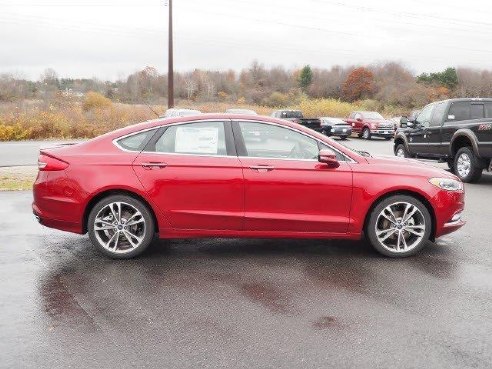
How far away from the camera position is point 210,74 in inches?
2756

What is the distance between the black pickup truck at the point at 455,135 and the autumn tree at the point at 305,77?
230 feet

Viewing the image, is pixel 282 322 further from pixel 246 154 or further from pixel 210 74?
pixel 210 74

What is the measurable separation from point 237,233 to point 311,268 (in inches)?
35.7

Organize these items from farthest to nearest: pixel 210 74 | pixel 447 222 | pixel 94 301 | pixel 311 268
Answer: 1. pixel 210 74
2. pixel 447 222
3. pixel 311 268
4. pixel 94 301

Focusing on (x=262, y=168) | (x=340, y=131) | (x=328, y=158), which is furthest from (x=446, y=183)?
(x=340, y=131)

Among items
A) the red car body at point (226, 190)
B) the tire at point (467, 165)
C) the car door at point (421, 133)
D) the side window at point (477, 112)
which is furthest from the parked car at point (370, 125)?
the red car body at point (226, 190)

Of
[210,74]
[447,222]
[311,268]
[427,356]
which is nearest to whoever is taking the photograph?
[427,356]

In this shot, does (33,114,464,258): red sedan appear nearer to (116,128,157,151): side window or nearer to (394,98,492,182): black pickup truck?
(116,128,157,151): side window

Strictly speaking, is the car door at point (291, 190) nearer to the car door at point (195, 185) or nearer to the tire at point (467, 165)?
the car door at point (195, 185)

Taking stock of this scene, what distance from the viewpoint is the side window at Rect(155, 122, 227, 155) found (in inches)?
235

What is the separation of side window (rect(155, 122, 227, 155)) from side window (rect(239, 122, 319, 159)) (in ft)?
0.91

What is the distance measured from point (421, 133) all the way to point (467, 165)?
2222mm

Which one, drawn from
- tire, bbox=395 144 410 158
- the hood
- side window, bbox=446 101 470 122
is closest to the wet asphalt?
the hood

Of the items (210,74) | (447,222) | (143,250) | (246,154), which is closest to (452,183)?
(447,222)
